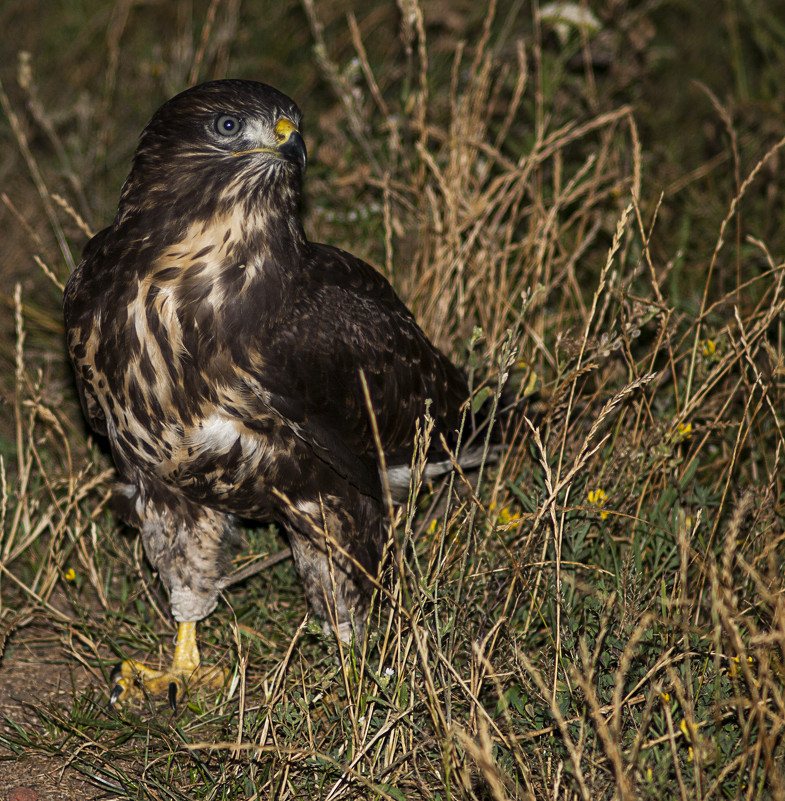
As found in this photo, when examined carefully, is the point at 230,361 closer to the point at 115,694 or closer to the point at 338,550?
the point at 338,550

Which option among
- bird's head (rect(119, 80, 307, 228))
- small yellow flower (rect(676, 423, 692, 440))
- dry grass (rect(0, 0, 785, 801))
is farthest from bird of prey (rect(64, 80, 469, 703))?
small yellow flower (rect(676, 423, 692, 440))

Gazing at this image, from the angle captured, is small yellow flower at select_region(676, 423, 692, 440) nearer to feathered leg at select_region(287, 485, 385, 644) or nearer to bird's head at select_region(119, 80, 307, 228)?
feathered leg at select_region(287, 485, 385, 644)

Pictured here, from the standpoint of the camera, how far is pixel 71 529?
4090 millimetres

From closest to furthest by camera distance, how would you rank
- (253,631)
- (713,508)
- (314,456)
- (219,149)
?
(219,149), (314,456), (253,631), (713,508)

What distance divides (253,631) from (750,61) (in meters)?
6.14

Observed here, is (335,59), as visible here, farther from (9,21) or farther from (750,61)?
(750,61)

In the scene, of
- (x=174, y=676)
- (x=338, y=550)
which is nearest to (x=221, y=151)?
(x=338, y=550)

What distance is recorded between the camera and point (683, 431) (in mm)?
3729

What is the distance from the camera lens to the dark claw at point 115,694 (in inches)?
136

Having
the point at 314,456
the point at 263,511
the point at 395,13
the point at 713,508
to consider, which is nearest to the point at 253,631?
the point at 263,511

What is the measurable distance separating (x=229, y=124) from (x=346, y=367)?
0.92 metres

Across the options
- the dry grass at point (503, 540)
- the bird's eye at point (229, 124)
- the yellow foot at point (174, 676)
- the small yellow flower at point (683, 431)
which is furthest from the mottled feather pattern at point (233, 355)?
the small yellow flower at point (683, 431)

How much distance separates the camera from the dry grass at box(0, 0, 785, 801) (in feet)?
8.96

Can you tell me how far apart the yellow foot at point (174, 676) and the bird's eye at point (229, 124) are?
1936 millimetres
